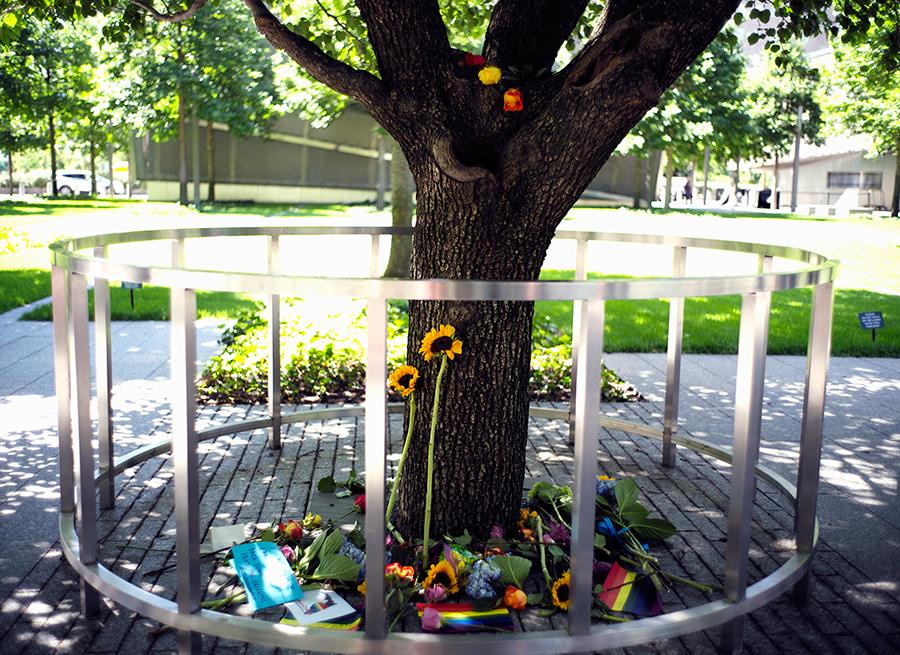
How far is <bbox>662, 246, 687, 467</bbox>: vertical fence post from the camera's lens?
17.3ft

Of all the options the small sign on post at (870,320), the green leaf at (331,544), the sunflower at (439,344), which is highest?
the sunflower at (439,344)

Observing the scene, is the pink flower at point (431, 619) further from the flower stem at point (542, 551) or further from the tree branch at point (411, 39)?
the tree branch at point (411, 39)

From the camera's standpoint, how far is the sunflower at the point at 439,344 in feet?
12.5

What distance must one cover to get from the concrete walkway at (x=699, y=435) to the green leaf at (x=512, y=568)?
719 mm

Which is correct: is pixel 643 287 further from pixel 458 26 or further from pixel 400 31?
pixel 458 26

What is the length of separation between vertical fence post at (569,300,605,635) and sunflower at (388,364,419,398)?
112 cm

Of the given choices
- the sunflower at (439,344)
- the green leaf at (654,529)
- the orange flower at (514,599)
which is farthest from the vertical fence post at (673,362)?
the orange flower at (514,599)

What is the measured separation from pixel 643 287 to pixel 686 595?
61.7 inches

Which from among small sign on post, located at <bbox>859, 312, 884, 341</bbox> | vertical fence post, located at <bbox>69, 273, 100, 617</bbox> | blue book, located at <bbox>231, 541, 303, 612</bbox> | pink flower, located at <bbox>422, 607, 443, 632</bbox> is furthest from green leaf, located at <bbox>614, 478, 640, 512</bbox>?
small sign on post, located at <bbox>859, 312, 884, 341</bbox>

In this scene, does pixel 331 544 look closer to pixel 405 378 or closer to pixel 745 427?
pixel 405 378

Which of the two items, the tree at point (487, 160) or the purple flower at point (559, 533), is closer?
the tree at point (487, 160)

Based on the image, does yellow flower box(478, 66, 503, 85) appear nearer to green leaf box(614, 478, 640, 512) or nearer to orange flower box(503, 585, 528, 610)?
green leaf box(614, 478, 640, 512)

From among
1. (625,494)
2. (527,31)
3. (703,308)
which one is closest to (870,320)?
(703,308)

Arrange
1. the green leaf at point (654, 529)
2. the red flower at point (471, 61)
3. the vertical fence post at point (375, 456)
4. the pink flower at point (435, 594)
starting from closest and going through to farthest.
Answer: the vertical fence post at point (375, 456), the pink flower at point (435, 594), the red flower at point (471, 61), the green leaf at point (654, 529)
